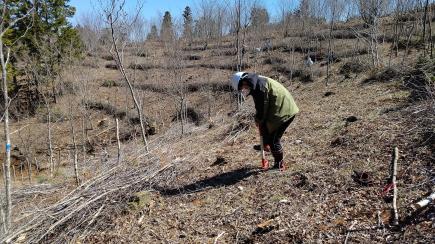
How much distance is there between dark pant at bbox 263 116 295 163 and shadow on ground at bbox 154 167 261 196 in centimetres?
41

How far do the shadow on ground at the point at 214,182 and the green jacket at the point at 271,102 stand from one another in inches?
32.7

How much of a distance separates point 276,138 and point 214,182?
1.05m

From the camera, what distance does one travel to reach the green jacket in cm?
487

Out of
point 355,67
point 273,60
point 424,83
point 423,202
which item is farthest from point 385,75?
point 273,60

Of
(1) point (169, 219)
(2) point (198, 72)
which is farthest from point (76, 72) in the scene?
(1) point (169, 219)

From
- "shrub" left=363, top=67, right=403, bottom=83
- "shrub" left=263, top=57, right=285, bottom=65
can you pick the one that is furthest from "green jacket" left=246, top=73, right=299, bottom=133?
"shrub" left=263, top=57, right=285, bottom=65

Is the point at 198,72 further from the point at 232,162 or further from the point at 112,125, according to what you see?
the point at 232,162

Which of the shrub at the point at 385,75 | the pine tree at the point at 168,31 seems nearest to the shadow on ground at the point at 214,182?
the shrub at the point at 385,75

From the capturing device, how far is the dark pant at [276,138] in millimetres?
5020

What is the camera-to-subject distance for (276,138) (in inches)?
200

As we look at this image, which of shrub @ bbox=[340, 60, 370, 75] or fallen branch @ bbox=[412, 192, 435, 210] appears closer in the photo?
fallen branch @ bbox=[412, 192, 435, 210]

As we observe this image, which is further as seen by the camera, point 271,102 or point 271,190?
point 271,102

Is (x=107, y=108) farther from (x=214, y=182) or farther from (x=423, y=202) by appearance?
(x=423, y=202)

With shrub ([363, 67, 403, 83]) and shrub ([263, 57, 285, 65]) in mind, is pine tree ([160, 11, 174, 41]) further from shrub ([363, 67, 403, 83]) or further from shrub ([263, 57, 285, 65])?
shrub ([363, 67, 403, 83])
